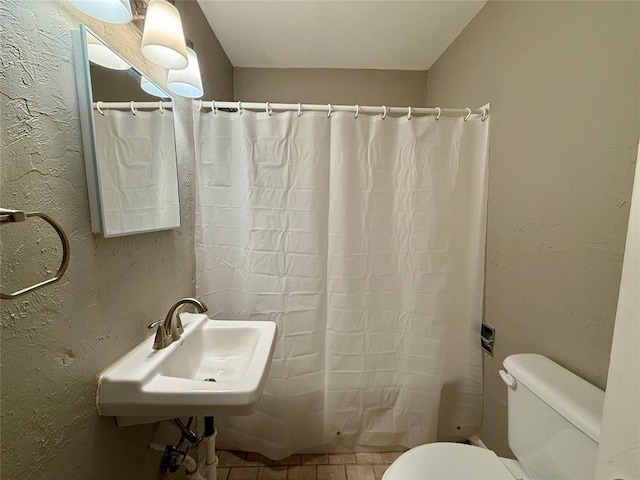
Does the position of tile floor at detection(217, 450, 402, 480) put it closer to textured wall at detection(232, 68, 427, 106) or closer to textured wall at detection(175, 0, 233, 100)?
textured wall at detection(175, 0, 233, 100)

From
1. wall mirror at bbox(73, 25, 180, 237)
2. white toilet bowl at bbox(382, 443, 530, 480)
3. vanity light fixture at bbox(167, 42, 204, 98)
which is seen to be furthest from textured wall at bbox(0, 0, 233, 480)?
white toilet bowl at bbox(382, 443, 530, 480)

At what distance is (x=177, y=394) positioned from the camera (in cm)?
73

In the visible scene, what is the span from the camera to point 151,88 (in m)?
0.96

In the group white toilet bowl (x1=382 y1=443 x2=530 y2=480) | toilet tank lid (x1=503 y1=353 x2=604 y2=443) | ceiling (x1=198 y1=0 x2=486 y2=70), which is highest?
ceiling (x1=198 y1=0 x2=486 y2=70)

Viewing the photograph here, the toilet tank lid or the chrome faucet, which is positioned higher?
the chrome faucet

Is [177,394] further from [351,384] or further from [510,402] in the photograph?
[510,402]

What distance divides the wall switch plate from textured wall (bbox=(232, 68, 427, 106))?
Result: 1.64 meters

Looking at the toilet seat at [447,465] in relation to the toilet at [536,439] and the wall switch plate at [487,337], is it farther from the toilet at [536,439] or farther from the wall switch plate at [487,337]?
the wall switch plate at [487,337]

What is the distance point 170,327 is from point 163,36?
0.89m

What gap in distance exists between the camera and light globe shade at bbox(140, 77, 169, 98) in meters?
0.92

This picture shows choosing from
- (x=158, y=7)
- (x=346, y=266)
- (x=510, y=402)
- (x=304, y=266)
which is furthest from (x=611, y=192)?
(x=158, y=7)

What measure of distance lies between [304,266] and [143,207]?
2.37 ft

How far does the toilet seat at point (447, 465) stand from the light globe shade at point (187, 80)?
59.6 inches

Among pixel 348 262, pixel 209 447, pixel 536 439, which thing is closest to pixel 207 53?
pixel 348 262
